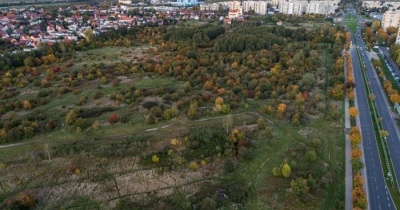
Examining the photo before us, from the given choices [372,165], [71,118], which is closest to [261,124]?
[372,165]

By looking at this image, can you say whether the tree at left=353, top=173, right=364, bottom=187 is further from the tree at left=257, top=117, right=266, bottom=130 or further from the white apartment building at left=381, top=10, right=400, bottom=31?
the white apartment building at left=381, top=10, right=400, bottom=31

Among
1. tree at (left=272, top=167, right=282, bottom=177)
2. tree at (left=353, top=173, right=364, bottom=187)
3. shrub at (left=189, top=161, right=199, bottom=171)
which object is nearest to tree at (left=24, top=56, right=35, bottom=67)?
shrub at (left=189, top=161, right=199, bottom=171)

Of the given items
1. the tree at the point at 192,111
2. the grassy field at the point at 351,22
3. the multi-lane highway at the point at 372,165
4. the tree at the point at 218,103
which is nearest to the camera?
the multi-lane highway at the point at 372,165

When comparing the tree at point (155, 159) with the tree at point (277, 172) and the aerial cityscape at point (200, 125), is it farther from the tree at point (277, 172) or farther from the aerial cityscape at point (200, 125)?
the tree at point (277, 172)

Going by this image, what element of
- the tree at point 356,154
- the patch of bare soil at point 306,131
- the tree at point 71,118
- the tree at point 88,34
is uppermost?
the tree at point 88,34

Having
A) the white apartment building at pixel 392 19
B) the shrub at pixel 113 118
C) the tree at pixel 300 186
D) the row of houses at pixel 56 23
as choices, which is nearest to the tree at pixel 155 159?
the shrub at pixel 113 118

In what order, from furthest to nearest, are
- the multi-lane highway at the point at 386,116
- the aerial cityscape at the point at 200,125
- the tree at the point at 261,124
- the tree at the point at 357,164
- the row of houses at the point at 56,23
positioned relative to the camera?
the row of houses at the point at 56,23, the tree at the point at 261,124, the multi-lane highway at the point at 386,116, the tree at the point at 357,164, the aerial cityscape at the point at 200,125

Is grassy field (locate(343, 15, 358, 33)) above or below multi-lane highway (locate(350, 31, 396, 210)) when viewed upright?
above
